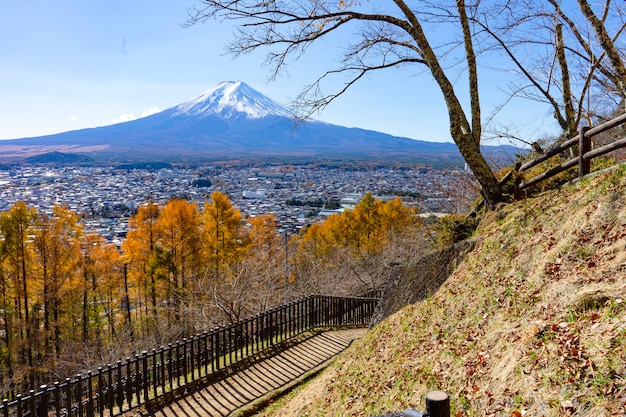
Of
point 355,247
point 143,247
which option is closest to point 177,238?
point 143,247

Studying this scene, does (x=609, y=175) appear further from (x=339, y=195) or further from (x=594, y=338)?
(x=339, y=195)

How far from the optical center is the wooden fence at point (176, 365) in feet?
23.3

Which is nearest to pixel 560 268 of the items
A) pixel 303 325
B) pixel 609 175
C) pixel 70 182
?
pixel 609 175

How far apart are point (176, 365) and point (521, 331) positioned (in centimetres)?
787

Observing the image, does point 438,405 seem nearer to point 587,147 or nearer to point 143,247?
point 587,147

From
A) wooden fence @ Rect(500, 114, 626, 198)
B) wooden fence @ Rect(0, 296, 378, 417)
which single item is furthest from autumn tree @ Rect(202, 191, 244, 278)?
wooden fence @ Rect(500, 114, 626, 198)

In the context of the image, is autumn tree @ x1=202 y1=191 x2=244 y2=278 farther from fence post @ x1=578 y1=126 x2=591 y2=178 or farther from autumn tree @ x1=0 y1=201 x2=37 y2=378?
fence post @ x1=578 y1=126 x2=591 y2=178

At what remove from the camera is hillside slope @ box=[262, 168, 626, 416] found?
3.07 m

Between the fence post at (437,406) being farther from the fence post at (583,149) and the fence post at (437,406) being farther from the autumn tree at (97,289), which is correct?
the autumn tree at (97,289)

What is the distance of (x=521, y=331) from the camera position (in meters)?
3.96

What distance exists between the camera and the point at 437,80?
783 cm

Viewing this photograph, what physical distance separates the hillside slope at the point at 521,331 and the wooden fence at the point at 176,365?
2682mm

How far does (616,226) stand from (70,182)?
113 m

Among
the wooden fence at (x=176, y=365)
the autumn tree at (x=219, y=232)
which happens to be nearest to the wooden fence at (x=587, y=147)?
the wooden fence at (x=176, y=365)
